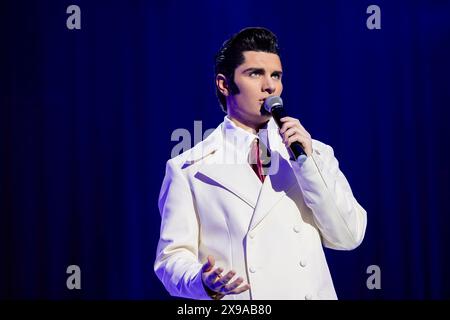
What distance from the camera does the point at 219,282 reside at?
1.51 meters

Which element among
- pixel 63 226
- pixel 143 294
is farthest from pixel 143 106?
pixel 143 294

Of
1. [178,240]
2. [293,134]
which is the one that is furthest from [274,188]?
[178,240]

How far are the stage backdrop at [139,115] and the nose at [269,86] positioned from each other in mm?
1143

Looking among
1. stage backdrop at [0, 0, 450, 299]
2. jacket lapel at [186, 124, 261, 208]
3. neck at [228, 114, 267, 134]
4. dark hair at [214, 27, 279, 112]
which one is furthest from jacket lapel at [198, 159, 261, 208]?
stage backdrop at [0, 0, 450, 299]

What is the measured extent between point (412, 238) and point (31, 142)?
2.06m

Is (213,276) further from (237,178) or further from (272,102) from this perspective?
(272,102)

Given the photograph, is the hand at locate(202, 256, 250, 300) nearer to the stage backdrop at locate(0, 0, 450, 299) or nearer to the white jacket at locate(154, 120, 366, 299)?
the white jacket at locate(154, 120, 366, 299)

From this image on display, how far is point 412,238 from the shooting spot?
130 inches

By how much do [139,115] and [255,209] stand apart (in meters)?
1.53

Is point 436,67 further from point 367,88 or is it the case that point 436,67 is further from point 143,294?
point 143,294

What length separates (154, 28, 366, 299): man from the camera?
1695 millimetres

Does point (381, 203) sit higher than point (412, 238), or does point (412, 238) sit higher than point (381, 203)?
point (381, 203)

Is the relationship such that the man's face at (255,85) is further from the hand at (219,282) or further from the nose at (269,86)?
the hand at (219,282)

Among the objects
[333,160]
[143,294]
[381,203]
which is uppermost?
[333,160]
